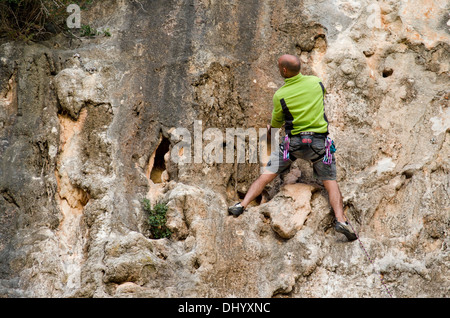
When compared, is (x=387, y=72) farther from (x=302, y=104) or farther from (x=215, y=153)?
(x=215, y=153)

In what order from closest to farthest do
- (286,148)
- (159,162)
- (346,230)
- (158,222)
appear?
(346,230) → (158,222) → (286,148) → (159,162)

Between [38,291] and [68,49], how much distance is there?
2955mm

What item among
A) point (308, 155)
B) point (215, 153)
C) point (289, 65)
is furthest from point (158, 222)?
point (289, 65)

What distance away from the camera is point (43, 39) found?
308 inches

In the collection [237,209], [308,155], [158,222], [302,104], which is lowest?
[158,222]

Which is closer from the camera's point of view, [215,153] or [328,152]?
[328,152]

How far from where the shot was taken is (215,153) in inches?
287

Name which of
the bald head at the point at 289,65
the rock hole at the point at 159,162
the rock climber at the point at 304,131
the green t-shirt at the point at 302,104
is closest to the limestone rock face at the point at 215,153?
the rock hole at the point at 159,162

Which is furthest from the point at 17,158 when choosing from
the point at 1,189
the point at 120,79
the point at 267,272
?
the point at 267,272

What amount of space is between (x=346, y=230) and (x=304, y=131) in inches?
43.3

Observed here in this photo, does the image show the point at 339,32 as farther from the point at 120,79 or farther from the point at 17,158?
the point at 17,158

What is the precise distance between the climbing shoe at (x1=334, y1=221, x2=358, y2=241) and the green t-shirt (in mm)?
992

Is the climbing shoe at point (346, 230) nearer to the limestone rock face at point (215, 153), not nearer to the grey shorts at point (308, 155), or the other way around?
the limestone rock face at point (215, 153)

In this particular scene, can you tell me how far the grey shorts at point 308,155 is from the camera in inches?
266
